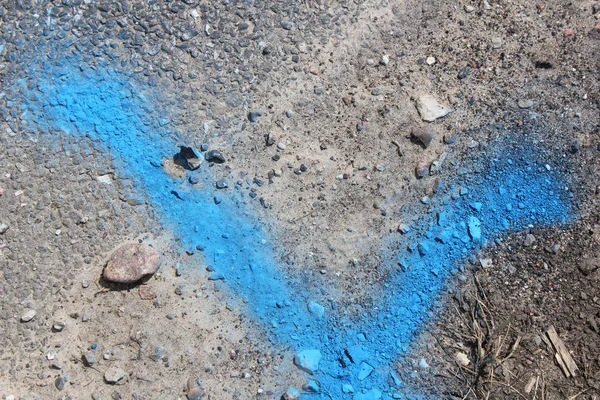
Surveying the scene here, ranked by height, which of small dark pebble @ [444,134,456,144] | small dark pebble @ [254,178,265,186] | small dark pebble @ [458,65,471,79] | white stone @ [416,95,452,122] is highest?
small dark pebble @ [458,65,471,79]

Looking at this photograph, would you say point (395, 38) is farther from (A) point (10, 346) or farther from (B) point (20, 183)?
(A) point (10, 346)

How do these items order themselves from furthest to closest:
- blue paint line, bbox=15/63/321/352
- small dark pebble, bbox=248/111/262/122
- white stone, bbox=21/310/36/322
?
small dark pebble, bbox=248/111/262/122 < blue paint line, bbox=15/63/321/352 < white stone, bbox=21/310/36/322

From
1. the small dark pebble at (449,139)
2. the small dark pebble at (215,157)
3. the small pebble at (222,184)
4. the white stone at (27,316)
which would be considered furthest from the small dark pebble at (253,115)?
the white stone at (27,316)

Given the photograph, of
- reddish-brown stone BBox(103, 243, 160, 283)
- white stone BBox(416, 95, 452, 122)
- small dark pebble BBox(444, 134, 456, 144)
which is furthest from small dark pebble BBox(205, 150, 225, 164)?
small dark pebble BBox(444, 134, 456, 144)

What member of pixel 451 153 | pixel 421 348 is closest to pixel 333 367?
pixel 421 348

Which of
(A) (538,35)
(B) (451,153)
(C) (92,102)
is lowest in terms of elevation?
(C) (92,102)

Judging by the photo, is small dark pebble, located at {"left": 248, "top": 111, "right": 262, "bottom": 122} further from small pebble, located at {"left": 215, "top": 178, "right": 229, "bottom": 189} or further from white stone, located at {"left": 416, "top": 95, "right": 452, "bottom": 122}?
white stone, located at {"left": 416, "top": 95, "right": 452, "bottom": 122}
